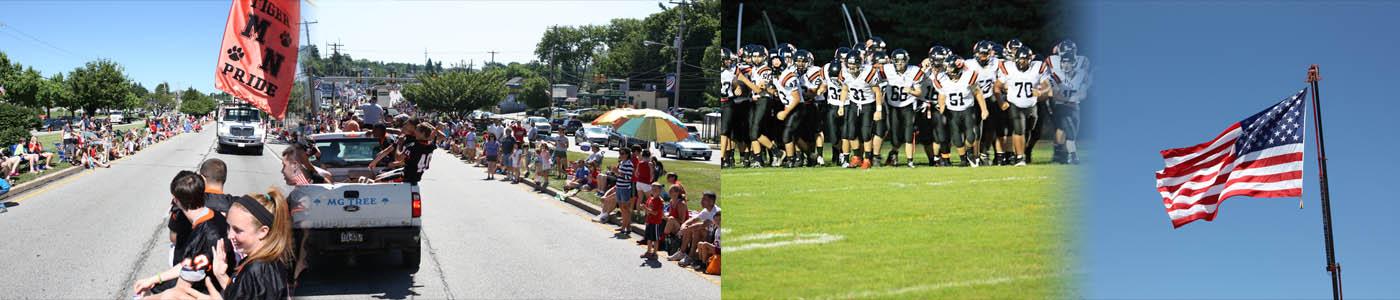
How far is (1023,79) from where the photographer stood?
447 centimetres

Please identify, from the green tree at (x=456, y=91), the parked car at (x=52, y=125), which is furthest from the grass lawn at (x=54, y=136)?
the green tree at (x=456, y=91)

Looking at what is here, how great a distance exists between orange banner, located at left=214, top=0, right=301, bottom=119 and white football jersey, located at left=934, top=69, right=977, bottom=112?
368 centimetres

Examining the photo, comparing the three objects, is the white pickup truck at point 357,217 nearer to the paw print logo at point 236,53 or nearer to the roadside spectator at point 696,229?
the paw print logo at point 236,53

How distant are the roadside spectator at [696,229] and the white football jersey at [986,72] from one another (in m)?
3.63

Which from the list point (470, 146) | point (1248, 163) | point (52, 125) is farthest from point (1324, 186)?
point (470, 146)

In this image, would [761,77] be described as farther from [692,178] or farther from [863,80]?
[692,178]

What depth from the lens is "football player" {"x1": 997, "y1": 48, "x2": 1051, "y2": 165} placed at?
446cm

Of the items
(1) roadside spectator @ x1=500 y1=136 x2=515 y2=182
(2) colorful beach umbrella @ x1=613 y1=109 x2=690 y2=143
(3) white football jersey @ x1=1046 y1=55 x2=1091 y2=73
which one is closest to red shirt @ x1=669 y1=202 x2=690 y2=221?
(2) colorful beach umbrella @ x1=613 y1=109 x2=690 y2=143

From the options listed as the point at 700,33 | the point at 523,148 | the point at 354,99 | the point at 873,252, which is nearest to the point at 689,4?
the point at 700,33

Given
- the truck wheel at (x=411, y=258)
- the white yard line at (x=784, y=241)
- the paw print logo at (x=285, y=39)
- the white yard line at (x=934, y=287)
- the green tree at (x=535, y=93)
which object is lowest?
the truck wheel at (x=411, y=258)

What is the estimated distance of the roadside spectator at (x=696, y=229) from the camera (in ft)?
26.0

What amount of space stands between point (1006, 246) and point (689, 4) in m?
1.97

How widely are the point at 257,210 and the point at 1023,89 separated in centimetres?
324

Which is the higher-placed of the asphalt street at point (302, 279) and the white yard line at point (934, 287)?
the white yard line at point (934, 287)
